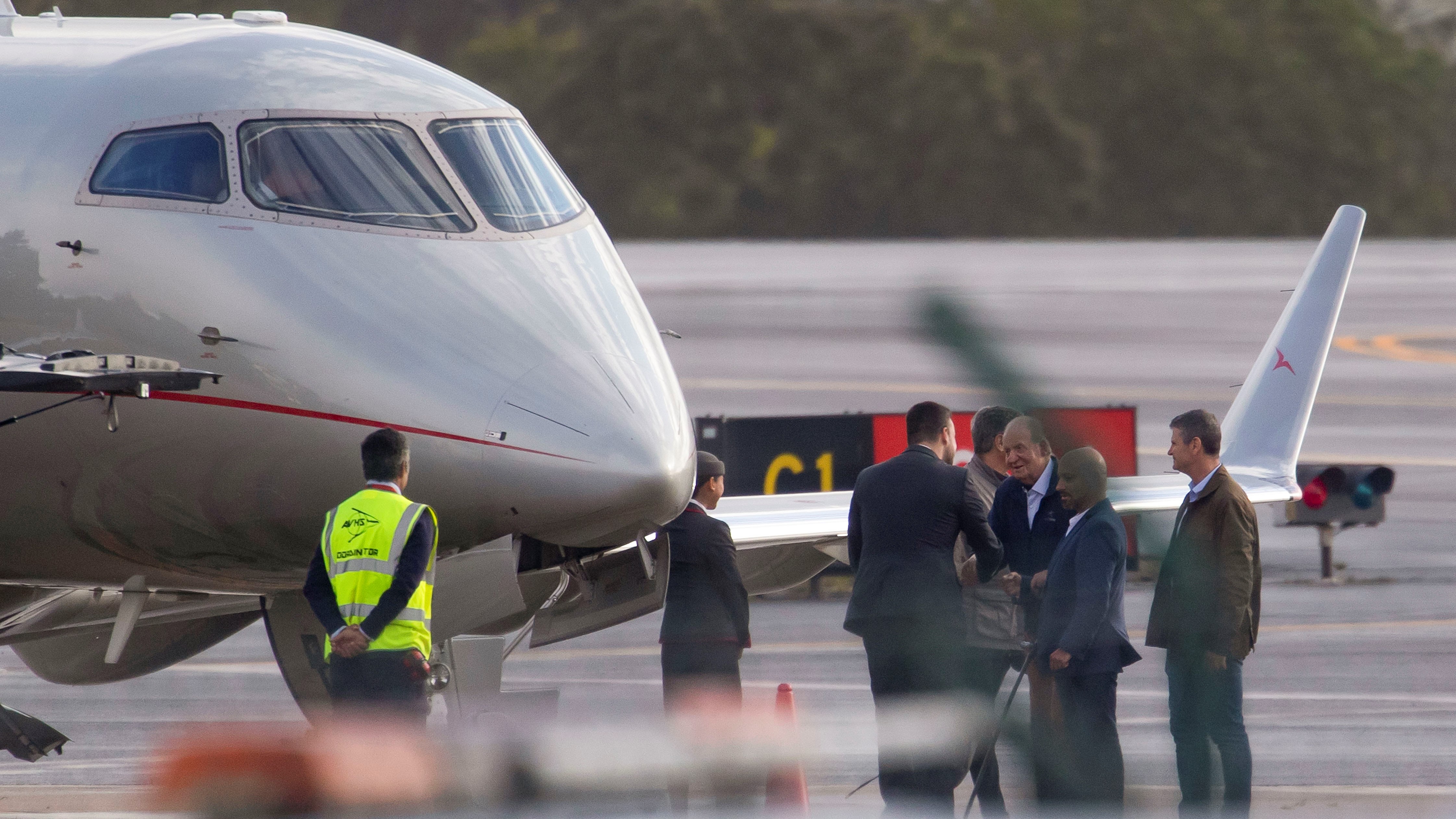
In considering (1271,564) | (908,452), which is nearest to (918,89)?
(1271,564)

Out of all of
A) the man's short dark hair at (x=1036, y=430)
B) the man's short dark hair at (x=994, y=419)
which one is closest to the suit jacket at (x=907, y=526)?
the man's short dark hair at (x=994, y=419)

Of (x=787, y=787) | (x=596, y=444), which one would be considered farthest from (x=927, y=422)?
(x=787, y=787)

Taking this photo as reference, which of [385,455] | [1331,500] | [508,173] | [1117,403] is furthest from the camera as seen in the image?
[1117,403]

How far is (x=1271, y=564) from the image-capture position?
18.6 metres

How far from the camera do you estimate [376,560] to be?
667 cm

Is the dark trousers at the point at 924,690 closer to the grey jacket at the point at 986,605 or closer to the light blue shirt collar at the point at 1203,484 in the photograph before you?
the grey jacket at the point at 986,605

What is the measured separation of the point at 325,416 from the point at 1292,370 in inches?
133

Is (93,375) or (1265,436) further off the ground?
(93,375)

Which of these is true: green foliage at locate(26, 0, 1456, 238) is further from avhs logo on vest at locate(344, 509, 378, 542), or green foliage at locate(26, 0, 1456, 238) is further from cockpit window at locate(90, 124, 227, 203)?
avhs logo on vest at locate(344, 509, 378, 542)

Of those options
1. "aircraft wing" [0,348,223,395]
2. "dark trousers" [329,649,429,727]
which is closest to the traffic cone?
"dark trousers" [329,649,429,727]

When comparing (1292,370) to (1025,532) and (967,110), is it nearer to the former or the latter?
(1025,532)

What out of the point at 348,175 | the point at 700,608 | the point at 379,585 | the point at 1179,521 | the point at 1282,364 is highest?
the point at 348,175

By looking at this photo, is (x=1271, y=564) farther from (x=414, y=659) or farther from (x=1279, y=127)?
(x=1279, y=127)

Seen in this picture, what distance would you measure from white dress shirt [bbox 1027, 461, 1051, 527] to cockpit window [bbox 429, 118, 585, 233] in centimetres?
221
